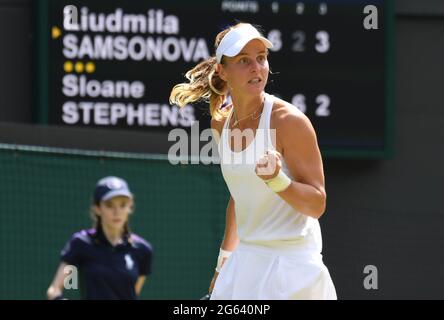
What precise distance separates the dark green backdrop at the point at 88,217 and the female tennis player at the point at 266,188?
3096 mm

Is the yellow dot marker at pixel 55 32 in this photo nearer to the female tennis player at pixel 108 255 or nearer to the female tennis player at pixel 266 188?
the female tennis player at pixel 108 255

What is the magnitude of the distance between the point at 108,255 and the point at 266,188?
1.88m

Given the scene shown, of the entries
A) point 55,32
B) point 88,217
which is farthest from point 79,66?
point 88,217

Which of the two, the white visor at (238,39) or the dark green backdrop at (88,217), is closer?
the white visor at (238,39)

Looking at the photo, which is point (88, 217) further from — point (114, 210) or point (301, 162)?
point (301, 162)

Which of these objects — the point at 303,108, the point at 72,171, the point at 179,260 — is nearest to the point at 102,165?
the point at 72,171

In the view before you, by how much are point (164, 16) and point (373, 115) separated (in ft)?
5.43

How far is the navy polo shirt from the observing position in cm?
603

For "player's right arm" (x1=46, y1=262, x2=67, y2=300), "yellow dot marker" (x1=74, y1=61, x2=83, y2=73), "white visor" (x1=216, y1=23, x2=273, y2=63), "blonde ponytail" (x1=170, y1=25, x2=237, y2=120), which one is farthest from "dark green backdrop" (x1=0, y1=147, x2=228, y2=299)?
"white visor" (x1=216, y1=23, x2=273, y2=63)

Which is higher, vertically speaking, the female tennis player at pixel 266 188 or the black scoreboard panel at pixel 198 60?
the black scoreboard panel at pixel 198 60

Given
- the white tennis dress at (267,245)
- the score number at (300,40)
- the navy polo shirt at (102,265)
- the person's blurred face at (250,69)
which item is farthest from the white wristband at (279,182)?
the score number at (300,40)

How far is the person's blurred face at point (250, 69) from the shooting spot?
177 inches

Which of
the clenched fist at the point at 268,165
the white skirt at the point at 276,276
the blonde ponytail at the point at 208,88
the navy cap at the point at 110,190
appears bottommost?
the white skirt at the point at 276,276

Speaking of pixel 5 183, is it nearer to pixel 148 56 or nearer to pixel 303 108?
pixel 148 56
